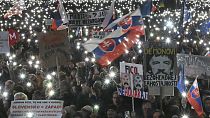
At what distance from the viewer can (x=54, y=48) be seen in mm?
9656

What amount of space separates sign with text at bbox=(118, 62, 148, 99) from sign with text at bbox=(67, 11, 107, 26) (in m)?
3.75

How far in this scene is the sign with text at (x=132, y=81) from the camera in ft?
29.5

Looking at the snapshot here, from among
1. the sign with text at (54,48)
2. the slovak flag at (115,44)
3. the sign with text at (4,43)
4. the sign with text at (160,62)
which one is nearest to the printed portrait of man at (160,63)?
the sign with text at (160,62)

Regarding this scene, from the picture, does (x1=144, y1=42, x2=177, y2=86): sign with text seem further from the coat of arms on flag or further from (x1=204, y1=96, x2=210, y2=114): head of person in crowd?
the coat of arms on flag

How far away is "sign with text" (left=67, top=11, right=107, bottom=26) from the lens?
12.6m

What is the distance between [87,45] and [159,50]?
3353 mm

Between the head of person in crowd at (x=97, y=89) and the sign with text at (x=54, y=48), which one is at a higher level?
the sign with text at (x=54, y=48)

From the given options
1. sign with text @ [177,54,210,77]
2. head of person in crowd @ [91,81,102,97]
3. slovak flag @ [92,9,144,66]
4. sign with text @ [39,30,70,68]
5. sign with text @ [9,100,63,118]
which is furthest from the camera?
slovak flag @ [92,9,144,66]

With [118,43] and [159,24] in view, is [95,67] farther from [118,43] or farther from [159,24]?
[159,24]

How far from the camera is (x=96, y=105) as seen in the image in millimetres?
9203

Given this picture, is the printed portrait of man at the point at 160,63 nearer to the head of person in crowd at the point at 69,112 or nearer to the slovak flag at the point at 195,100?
the slovak flag at the point at 195,100

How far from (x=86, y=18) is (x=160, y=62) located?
193 inches

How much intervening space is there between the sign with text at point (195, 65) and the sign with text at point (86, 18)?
3.66m

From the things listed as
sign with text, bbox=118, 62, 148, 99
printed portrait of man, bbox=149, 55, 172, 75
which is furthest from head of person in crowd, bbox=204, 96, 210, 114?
sign with text, bbox=118, 62, 148, 99
